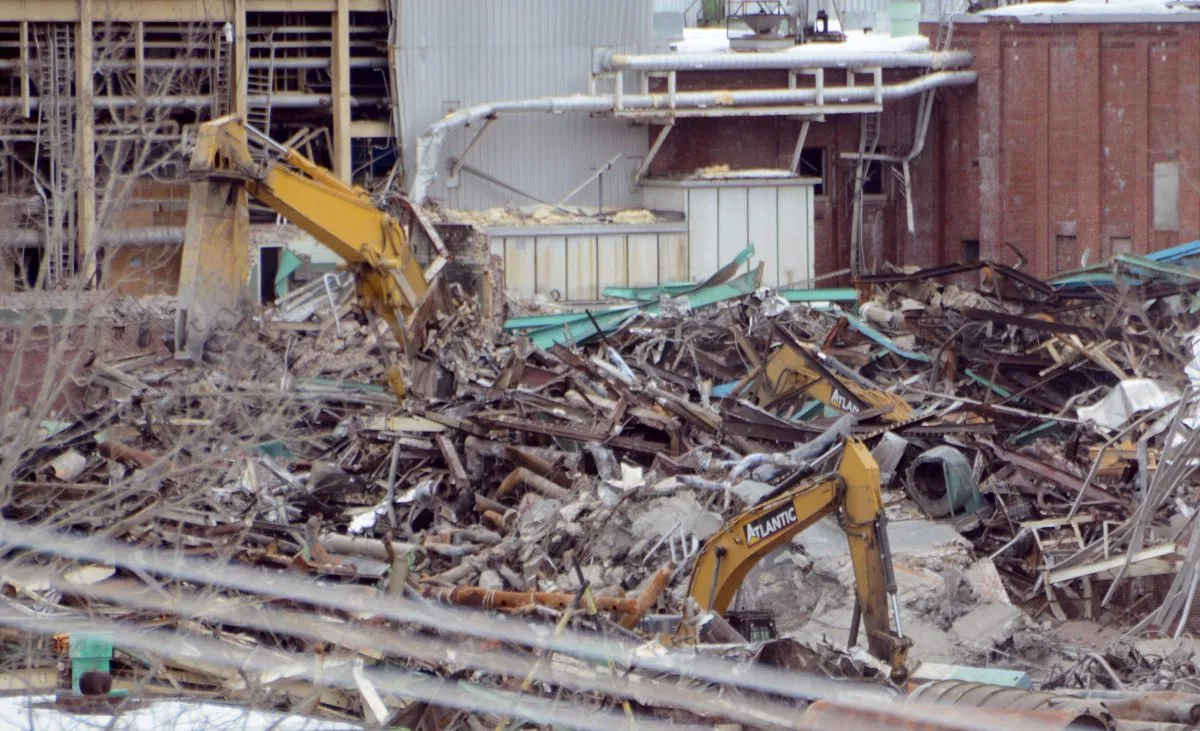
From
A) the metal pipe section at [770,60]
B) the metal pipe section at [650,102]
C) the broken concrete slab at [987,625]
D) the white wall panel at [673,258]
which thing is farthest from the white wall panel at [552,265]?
the broken concrete slab at [987,625]

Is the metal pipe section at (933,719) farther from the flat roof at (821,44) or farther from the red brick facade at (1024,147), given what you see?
the flat roof at (821,44)

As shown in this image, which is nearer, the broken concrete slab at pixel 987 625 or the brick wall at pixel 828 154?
the broken concrete slab at pixel 987 625

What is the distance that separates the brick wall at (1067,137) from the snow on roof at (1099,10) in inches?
9.6

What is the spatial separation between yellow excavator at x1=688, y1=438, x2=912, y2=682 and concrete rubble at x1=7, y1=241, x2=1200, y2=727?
27 cm

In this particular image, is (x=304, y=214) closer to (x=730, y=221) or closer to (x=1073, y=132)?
(x=730, y=221)

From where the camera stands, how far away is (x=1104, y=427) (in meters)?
17.8

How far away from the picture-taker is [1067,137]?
31469mm

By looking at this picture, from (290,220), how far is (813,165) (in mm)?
17696

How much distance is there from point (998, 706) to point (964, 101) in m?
25.3

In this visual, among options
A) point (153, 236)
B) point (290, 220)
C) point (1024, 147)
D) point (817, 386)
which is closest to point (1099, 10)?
point (1024, 147)

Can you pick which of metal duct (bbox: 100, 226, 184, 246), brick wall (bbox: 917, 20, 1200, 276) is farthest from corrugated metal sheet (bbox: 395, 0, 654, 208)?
brick wall (bbox: 917, 20, 1200, 276)

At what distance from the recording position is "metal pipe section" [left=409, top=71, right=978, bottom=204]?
3048 cm

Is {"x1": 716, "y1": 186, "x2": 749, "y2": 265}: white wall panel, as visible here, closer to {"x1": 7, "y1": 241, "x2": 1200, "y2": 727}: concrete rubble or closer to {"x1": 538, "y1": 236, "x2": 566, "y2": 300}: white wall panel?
{"x1": 538, "y1": 236, "x2": 566, "y2": 300}: white wall panel

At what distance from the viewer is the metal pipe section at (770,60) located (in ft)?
103
